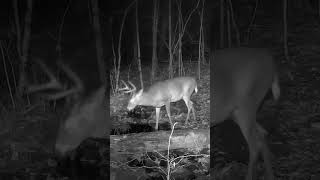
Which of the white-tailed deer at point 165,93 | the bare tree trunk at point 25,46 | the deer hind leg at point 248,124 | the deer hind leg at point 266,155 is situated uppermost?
the bare tree trunk at point 25,46

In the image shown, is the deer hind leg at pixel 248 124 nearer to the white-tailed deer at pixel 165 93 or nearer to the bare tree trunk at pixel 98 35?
the white-tailed deer at pixel 165 93

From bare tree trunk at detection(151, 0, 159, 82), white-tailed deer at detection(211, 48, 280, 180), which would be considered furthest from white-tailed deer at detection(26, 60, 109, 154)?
white-tailed deer at detection(211, 48, 280, 180)

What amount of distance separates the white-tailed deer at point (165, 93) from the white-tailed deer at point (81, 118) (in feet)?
0.50

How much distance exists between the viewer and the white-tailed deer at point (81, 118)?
2604mm

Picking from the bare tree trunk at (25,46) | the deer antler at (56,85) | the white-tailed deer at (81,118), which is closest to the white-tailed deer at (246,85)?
the white-tailed deer at (81,118)

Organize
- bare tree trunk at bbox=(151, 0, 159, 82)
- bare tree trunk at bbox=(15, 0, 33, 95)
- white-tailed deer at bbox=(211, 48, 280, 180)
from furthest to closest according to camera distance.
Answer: white-tailed deer at bbox=(211, 48, 280, 180), bare tree trunk at bbox=(151, 0, 159, 82), bare tree trunk at bbox=(15, 0, 33, 95)

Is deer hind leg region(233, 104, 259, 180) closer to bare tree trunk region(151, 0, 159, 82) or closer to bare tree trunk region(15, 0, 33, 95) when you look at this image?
bare tree trunk region(151, 0, 159, 82)

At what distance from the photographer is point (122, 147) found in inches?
104

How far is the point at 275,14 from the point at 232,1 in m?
0.27

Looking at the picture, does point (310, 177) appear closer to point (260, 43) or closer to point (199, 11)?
point (260, 43)

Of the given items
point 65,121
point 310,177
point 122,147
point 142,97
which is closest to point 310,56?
point 310,177

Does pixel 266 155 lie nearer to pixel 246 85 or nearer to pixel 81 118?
pixel 246 85

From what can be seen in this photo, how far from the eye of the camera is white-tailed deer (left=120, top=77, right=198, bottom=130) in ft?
8.66

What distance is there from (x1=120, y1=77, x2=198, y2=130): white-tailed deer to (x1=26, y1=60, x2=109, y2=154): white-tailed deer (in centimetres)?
15
